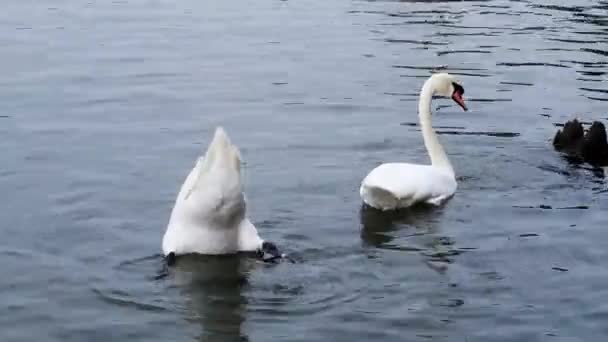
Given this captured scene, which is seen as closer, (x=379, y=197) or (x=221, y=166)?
(x=221, y=166)

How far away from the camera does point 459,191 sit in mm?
12273

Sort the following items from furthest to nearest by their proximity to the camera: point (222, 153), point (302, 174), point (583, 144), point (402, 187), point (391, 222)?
point (583, 144) < point (302, 174) < point (402, 187) < point (391, 222) < point (222, 153)

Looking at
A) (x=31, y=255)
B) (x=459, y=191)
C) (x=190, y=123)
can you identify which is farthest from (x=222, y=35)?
(x=31, y=255)

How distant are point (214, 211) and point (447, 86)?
171 inches

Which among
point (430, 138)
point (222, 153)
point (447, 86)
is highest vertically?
point (222, 153)

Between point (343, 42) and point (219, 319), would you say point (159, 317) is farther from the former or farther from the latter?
point (343, 42)

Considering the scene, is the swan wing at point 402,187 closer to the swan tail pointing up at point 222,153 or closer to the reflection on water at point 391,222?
the reflection on water at point 391,222

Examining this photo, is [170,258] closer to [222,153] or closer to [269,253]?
[269,253]

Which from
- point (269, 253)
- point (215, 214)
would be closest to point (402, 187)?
point (269, 253)

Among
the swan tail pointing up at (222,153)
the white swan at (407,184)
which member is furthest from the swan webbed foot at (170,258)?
the white swan at (407,184)

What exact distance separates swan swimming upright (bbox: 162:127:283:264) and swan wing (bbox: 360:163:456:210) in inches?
68.0

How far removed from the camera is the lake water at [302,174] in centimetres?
892

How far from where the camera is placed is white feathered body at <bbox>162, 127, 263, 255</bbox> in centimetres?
961

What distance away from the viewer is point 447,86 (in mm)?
13305
